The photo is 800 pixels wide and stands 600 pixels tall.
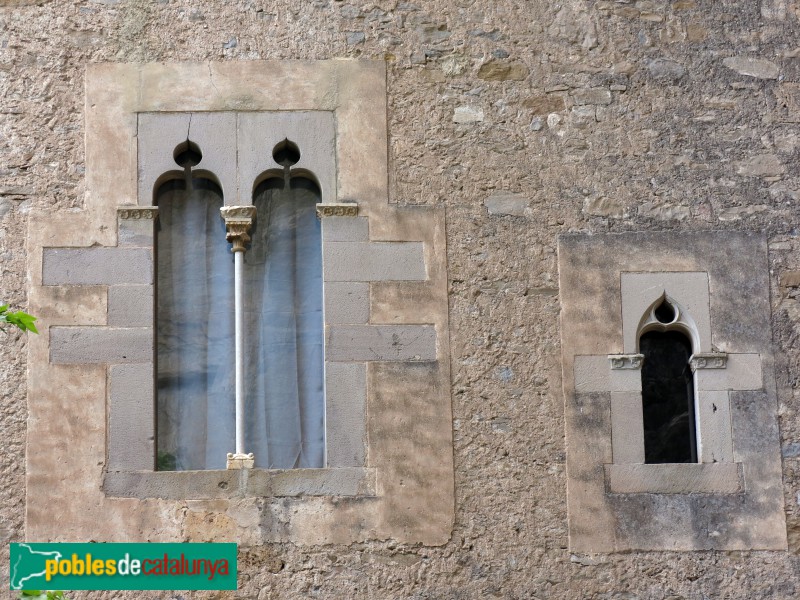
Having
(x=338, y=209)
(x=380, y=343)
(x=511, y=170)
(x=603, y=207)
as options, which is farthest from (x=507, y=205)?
(x=380, y=343)

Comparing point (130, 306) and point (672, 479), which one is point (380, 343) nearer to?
point (130, 306)

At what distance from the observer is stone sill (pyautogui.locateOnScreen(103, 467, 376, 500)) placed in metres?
6.20

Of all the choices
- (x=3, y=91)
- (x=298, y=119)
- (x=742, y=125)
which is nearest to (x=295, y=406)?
Answer: (x=298, y=119)

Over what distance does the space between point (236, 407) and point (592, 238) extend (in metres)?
1.81

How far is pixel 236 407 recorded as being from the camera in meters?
6.39

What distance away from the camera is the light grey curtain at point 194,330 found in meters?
6.43

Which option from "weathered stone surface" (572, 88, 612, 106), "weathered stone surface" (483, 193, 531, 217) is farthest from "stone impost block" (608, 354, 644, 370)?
"weathered stone surface" (572, 88, 612, 106)

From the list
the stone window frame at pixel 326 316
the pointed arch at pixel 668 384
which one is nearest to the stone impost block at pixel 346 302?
the stone window frame at pixel 326 316

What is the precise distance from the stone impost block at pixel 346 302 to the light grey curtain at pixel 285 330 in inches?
6.4

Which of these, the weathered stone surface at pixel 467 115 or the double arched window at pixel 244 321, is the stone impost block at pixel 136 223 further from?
the weathered stone surface at pixel 467 115

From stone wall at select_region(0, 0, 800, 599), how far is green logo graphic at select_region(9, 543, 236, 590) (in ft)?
0.29

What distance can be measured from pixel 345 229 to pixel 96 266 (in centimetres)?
115

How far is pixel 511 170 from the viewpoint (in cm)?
660

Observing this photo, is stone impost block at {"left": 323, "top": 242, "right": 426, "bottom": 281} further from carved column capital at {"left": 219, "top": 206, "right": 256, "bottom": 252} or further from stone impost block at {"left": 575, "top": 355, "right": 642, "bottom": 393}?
stone impost block at {"left": 575, "top": 355, "right": 642, "bottom": 393}
